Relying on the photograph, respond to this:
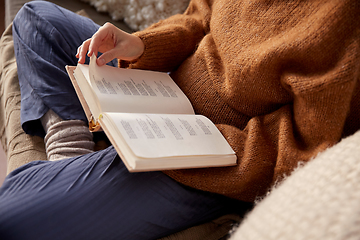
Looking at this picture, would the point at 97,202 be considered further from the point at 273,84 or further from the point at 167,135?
the point at 273,84

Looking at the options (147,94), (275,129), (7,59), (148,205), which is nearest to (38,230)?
(148,205)

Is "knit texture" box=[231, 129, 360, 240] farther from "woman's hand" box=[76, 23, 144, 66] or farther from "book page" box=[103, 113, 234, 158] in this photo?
"woman's hand" box=[76, 23, 144, 66]

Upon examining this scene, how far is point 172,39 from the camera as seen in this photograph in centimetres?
65

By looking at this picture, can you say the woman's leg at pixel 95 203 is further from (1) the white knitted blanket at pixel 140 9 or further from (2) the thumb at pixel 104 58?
(1) the white knitted blanket at pixel 140 9

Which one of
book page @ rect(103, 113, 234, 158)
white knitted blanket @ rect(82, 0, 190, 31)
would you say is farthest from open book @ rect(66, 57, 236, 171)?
white knitted blanket @ rect(82, 0, 190, 31)

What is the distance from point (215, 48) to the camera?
0.62 m

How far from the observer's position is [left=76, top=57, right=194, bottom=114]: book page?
0.49 meters

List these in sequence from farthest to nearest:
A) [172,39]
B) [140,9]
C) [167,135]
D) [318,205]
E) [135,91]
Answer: [140,9]
[172,39]
[135,91]
[167,135]
[318,205]

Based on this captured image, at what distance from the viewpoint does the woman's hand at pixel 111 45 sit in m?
0.55

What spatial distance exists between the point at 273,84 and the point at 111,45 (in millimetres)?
343

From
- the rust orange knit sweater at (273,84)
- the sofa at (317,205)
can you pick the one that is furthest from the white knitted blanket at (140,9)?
the sofa at (317,205)

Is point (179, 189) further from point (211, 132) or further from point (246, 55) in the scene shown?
point (246, 55)

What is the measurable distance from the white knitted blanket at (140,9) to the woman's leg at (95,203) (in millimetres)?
708

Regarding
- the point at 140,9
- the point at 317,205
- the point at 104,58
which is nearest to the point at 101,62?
the point at 104,58
